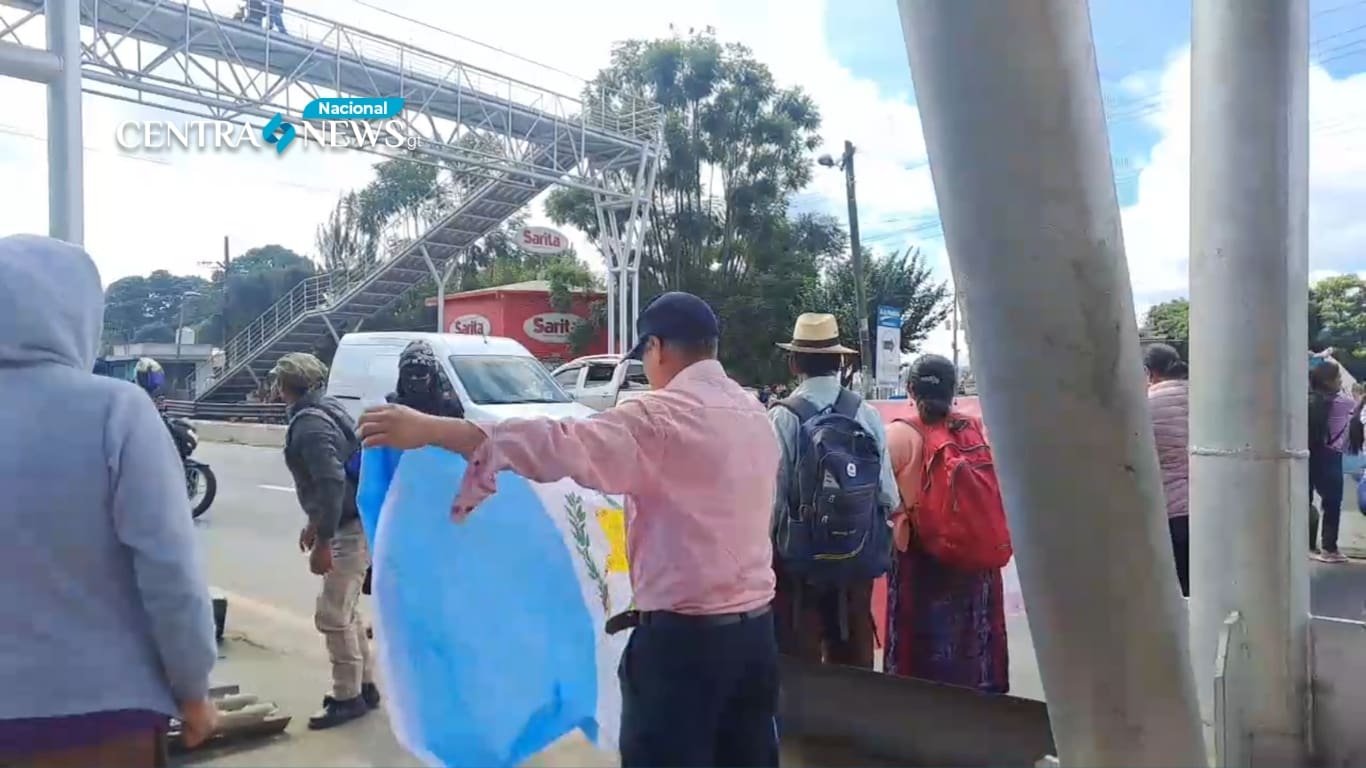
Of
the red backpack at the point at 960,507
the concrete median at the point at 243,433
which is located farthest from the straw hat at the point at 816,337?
the concrete median at the point at 243,433

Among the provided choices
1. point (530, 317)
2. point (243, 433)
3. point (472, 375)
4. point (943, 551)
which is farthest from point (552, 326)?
point (943, 551)

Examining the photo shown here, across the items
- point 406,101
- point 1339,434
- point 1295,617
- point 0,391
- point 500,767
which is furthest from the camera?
point 406,101

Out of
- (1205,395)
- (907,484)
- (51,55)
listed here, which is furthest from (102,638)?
(1205,395)

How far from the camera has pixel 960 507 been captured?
3.86 metres

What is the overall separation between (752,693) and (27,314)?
70.2 inches

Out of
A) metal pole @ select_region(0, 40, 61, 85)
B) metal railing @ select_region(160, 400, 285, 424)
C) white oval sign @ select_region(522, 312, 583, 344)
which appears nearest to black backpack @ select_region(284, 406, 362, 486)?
metal pole @ select_region(0, 40, 61, 85)

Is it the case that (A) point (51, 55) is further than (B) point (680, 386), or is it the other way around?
(A) point (51, 55)

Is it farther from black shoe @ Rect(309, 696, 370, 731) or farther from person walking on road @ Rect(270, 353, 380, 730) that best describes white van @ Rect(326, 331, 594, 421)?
black shoe @ Rect(309, 696, 370, 731)

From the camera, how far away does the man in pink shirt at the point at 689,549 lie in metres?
2.30

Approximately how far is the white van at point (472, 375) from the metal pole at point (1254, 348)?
870 centimetres

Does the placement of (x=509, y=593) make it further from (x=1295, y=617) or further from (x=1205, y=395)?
(x=1295, y=617)

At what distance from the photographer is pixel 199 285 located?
222 feet

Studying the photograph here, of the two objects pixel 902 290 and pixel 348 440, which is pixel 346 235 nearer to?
pixel 902 290

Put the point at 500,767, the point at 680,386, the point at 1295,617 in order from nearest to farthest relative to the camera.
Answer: the point at 680,386 → the point at 500,767 → the point at 1295,617
